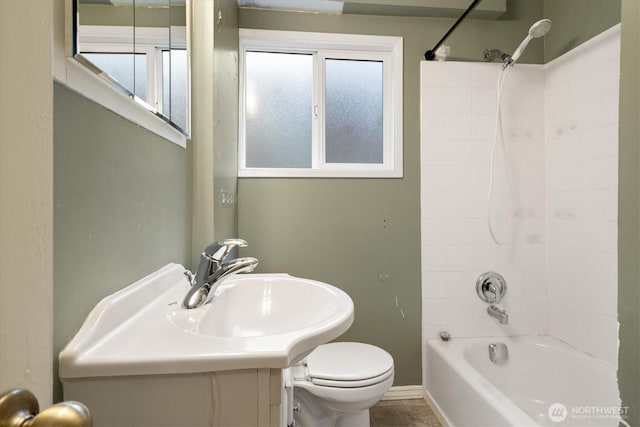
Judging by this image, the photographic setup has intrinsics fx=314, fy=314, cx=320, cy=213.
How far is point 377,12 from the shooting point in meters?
1.92

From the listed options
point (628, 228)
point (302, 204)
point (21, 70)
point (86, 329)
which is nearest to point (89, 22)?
point (21, 70)

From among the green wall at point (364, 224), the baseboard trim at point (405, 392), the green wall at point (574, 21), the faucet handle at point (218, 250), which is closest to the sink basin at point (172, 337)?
the faucet handle at point (218, 250)

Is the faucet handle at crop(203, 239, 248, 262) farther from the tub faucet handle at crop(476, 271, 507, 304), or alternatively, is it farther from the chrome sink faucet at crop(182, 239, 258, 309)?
the tub faucet handle at crop(476, 271, 507, 304)

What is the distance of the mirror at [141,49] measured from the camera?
1.92ft

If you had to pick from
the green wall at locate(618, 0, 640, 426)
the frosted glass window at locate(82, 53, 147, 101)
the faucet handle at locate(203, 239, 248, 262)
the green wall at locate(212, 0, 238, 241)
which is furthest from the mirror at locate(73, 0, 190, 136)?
the green wall at locate(618, 0, 640, 426)

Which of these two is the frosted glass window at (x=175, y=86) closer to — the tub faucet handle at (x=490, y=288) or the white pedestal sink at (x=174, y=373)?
the white pedestal sink at (x=174, y=373)

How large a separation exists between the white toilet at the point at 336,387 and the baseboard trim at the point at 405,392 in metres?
0.54

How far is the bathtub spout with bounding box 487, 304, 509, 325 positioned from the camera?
6.00ft

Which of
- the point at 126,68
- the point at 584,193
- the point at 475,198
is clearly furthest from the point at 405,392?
the point at 126,68

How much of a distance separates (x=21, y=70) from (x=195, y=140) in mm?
1014

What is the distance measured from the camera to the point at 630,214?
62 cm

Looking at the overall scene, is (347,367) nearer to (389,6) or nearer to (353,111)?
(353,111)

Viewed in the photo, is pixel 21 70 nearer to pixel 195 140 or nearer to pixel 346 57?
pixel 195 140

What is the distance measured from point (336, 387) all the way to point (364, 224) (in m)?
0.93
